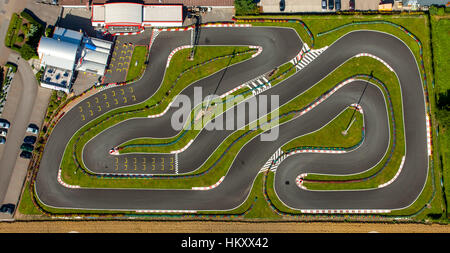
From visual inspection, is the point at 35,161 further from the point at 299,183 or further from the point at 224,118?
the point at 299,183

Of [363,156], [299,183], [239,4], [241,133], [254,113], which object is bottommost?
[299,183]

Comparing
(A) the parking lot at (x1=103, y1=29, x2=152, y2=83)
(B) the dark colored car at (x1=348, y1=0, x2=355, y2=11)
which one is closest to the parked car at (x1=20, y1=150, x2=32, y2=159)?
(A) the parking lot at (x1=103, y1=29, x2=152, y2=83)

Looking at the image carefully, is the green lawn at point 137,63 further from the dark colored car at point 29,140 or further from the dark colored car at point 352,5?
the dark colored car at point 352,5

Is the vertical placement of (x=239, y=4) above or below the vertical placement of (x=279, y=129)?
above

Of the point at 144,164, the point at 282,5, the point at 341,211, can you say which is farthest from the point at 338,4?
the point at 144,164

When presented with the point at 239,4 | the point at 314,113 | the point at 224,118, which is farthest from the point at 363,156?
the point at 239,4

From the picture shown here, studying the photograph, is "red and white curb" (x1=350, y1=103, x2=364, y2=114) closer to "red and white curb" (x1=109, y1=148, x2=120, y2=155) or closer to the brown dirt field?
the brown dirt field
